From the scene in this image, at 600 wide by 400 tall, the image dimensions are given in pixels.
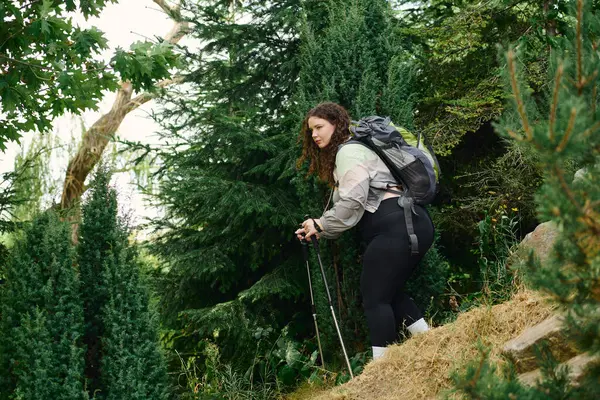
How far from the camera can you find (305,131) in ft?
16.2

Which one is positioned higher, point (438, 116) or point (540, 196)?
point (438, 116)

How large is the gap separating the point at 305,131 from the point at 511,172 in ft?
8.13

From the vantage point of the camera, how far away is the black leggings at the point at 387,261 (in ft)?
14.6

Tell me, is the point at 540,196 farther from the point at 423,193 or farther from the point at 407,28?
the point at 407,28

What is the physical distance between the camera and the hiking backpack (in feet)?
14.7

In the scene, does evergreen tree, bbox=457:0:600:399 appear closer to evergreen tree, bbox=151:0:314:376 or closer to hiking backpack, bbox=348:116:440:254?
hiking backpack, bbox=348:116:440:254

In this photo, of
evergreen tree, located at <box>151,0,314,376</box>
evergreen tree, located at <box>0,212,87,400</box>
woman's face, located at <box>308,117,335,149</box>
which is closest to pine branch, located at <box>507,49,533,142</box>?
woman's face, located at <box>308,117,335,149</box>

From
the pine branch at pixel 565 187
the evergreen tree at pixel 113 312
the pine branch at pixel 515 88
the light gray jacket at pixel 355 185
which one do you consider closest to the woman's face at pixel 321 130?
the light gray jacket at pixel 355 185

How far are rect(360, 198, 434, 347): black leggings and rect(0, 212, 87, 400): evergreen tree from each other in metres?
2.14

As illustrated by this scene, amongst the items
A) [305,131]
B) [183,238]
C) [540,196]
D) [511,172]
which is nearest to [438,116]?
[511,172]

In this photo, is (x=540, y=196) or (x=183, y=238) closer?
(x=540, y=196)

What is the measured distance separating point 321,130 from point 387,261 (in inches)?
43.3

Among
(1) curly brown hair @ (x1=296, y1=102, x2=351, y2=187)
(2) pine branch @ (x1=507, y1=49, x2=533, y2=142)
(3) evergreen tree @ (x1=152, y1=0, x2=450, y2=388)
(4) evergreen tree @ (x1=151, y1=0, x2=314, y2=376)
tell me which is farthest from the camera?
(4) evergreen tree @ (x1=151, y1=0, x2=314, y2=376)

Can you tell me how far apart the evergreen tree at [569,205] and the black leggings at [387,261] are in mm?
2318
